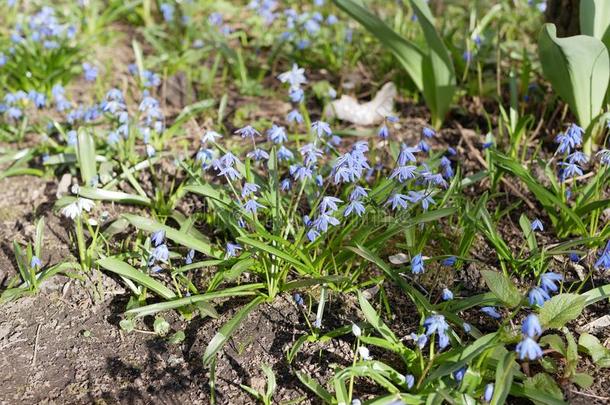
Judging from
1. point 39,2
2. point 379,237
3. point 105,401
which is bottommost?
point 105,401

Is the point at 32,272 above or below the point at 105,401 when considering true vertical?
above

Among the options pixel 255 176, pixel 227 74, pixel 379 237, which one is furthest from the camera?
pixel 227 74

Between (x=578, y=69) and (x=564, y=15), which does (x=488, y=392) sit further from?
(x=564, y=15)

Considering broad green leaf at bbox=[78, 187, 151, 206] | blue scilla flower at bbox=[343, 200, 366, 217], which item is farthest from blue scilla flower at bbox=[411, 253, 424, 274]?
broad green leaf at bbox=[78, 187, 151, 206]

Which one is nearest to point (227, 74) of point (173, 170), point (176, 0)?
point (176, 0)

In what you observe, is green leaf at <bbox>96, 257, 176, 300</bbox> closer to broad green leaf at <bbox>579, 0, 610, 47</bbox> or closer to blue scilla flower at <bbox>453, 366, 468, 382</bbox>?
blue scilla flower at <bbox>453, 366, 468, 382</bbox>

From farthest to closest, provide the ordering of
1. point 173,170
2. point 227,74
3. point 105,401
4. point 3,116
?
1. point 227,74
2. point 3,116
3. point 173,170
4. point 105,401

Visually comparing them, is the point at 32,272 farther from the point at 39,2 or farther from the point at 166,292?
the point at 39,2

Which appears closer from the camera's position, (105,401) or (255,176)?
(105,401)

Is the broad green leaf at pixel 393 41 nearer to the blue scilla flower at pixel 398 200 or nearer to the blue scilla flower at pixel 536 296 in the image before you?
the blue scilla flower at pixel 398 200
